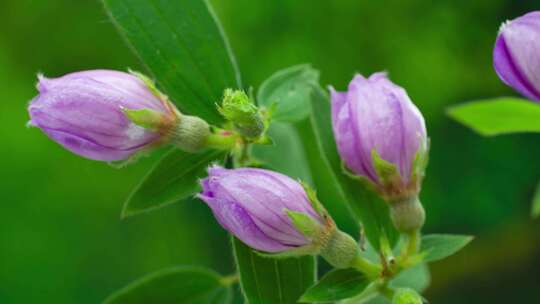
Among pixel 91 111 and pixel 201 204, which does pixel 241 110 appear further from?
pixel 201 204

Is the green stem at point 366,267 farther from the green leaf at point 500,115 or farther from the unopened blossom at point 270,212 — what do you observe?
the green leaf at point 500,115

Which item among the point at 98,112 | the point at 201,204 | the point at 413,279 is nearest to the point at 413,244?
the point at 413,279

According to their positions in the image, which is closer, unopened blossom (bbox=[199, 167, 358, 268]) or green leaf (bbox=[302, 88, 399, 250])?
unopened blossom (bbox=[199, 167, 358, 268])

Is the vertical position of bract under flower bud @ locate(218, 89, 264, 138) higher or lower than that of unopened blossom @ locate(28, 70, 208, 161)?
lower

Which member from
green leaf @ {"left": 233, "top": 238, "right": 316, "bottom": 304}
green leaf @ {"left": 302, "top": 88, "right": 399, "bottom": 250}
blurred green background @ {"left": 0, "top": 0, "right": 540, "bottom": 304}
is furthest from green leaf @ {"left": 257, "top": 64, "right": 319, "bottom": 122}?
blurred green background @ {"left": 0, "top": 0, "right": 540, "bottom": 304}

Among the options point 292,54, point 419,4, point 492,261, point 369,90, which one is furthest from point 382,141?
point 492,261

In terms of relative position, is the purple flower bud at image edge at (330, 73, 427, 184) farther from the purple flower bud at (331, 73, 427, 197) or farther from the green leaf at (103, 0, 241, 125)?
the green leaf at (103, 0, 241, 125)
